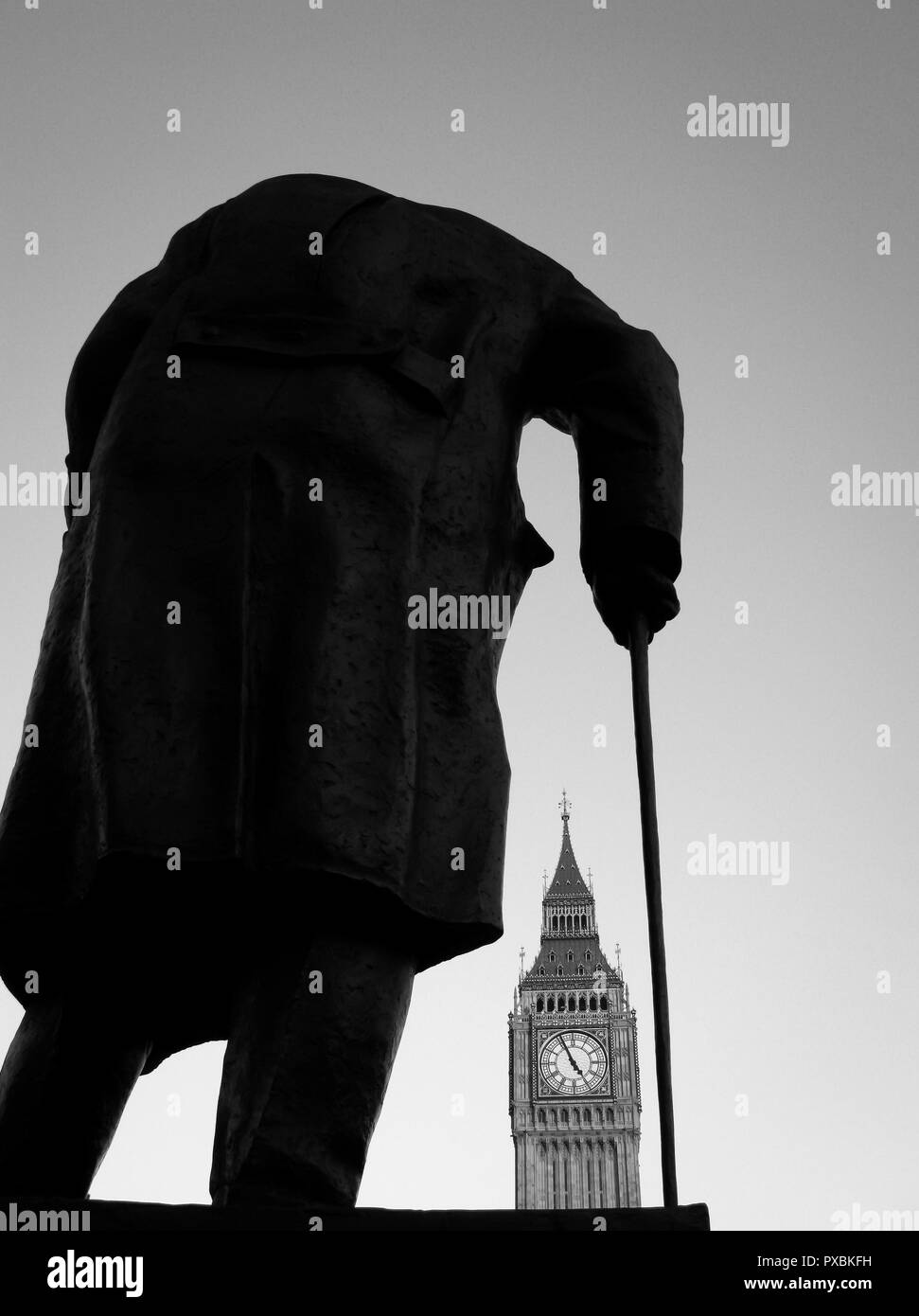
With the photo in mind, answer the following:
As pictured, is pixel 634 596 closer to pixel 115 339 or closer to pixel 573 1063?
pixel 115 339

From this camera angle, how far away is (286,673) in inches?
123

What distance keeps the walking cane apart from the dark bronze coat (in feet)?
0.89

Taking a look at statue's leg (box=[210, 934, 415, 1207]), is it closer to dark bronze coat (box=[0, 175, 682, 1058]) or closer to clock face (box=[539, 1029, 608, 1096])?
dark bronze coat (box=[0, 175, 682, 1058])

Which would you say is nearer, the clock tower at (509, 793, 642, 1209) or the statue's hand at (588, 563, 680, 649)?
the statue's hand at (588, 563, 680, 649)

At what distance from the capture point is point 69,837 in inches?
125

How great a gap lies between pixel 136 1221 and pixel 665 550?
5.81 feet

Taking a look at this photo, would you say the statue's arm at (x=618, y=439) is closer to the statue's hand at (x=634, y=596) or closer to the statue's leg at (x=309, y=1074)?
the statue's hand at (x=634, y=596)

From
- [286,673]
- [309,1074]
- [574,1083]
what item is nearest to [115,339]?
[286,673]

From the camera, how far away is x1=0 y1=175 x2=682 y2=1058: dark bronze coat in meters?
3.07

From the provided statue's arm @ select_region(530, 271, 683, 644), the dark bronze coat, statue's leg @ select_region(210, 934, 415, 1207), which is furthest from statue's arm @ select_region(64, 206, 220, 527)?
statue's leg @ select_region(210, 934, 415, 1207)

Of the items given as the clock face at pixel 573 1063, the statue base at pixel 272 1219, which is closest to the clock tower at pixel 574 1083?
the clock face at pixel 573 1063

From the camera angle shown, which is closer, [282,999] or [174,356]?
[282,999]
